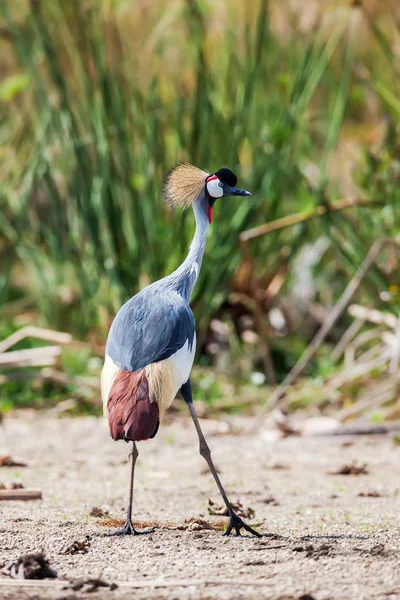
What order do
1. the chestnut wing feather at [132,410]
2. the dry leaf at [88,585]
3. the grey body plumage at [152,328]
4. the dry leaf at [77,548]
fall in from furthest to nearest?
the grey body plumage at [152,328] < the chestnut wing feather at [132,410] < the dry leaf at [77,548] < the dry leaf at [88,585]

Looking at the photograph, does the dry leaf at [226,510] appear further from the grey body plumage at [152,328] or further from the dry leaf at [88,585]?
the dry leaf at [88,585]

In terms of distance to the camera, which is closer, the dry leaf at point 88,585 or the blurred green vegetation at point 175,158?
the dry leaf at point 88,585

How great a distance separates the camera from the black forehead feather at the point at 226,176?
4.17m

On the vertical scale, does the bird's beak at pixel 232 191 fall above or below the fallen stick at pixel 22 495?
above

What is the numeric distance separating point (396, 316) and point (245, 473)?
2.03 m

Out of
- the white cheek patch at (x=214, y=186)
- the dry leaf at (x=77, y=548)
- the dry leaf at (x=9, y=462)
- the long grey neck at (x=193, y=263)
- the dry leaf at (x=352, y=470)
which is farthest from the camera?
the dry leaf at (x=9, y=462)

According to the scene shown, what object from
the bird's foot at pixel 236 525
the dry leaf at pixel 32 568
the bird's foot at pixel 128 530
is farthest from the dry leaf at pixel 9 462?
the dry leaf at pixel 32 568

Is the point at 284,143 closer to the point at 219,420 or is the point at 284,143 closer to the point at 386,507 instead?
the point at 219,420

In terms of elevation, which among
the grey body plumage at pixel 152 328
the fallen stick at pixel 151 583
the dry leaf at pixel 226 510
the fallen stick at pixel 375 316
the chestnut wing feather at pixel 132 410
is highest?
the grey body plumage at pixel 152 328

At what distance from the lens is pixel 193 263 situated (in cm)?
415

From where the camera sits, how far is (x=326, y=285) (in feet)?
28.8

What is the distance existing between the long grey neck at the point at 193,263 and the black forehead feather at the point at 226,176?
123 mm

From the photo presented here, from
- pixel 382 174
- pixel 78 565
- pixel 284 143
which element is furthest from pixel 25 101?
pixel 78 565

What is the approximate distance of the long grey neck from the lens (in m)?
4.09
